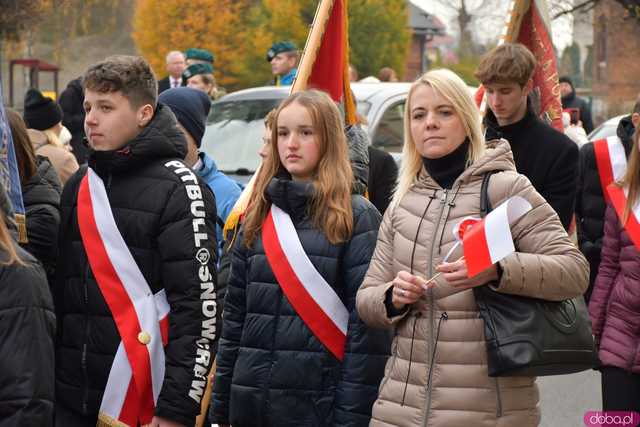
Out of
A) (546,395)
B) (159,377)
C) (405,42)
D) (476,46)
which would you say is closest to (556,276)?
(159,377)

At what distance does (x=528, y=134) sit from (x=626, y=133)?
0.49 metres

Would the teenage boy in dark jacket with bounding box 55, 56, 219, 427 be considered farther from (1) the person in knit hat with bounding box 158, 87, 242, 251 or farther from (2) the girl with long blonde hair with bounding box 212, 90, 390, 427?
(1) the person in knit hat with bounding box 158, 87, 242, 251

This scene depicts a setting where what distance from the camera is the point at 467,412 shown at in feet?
14.0

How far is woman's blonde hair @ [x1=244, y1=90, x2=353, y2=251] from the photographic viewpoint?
4.87 m

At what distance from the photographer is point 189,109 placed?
6609 mm

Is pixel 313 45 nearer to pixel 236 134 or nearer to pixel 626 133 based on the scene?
pixel 626 133

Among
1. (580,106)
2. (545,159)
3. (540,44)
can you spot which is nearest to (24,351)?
(545,159)

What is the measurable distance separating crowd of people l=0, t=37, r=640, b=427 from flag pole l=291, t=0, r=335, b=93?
Result: 1.29 meters

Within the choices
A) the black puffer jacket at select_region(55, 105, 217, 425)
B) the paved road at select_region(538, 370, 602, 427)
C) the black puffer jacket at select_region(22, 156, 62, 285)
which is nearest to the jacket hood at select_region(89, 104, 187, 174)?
the black puffer jacket at select_region(55, 105, 217, 425)

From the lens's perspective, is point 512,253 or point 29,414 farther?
point 512,253

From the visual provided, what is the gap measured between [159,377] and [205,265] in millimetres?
456

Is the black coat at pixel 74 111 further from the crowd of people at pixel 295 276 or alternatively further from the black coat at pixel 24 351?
the black coat at pixel 24 351

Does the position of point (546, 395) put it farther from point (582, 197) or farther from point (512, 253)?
point (512, 253)

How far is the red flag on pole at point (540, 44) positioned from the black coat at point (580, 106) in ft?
33.2
